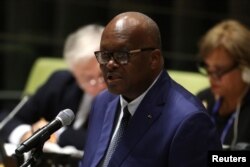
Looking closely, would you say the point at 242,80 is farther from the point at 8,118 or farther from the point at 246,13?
the point at 246,13

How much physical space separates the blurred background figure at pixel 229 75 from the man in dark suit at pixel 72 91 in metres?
0.65

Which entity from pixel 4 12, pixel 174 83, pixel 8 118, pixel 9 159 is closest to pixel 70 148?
pixel 8 118

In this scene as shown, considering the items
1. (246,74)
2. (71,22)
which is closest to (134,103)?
(246,74)

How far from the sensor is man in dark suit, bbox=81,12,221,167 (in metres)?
2.01

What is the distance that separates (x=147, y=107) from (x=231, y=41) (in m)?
1.14

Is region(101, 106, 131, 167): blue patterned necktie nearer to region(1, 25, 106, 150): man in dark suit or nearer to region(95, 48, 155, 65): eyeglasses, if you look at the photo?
region(95, 48, 155, 65): eyeglasses

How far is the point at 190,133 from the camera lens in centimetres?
200

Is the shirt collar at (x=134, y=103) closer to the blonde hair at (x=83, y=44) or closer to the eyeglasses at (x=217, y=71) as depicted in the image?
the eyeglasses at (x=217, y=71)

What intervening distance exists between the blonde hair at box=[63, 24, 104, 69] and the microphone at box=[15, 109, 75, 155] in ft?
5.24

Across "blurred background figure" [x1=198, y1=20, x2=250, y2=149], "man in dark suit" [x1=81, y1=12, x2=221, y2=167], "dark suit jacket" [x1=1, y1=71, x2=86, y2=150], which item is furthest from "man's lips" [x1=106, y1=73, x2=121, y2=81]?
"dark suit jacket" [x1=1, y1=71, x2=86, y2=150]

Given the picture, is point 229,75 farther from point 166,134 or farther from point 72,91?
point 166,134

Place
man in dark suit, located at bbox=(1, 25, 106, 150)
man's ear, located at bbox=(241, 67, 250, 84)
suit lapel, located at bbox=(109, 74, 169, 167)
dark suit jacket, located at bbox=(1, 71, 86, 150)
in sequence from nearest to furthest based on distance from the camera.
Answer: suit lapel, located at bbox=(109, 74, 169, 167) → man's ear, located at bbox=(241, 67, 250, 84) → man in dark suit, located at bbox=(1, 25, 106, 150) → dark suit jacket, located at bbox=(1, 71, 86, 150)

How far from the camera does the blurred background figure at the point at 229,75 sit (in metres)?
3.10

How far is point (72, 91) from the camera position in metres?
3.75
